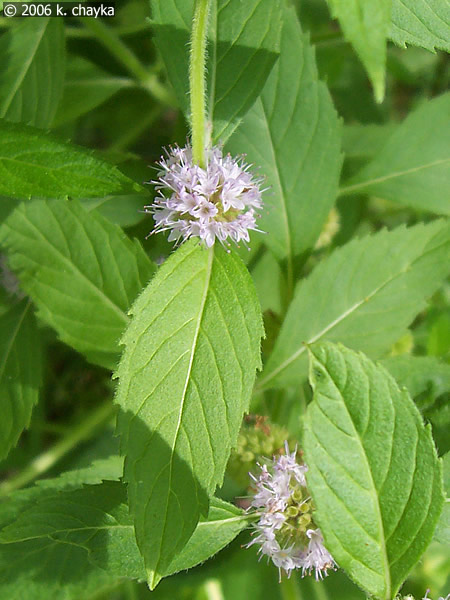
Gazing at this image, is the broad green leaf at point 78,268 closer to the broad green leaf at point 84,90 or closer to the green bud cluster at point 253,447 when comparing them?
the green bud cluster at point 253,447

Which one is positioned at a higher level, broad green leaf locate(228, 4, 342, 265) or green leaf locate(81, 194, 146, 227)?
broad green leaf locate(228, 4, 342, 265)

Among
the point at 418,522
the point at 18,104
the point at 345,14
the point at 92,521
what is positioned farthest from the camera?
the point at 18,104

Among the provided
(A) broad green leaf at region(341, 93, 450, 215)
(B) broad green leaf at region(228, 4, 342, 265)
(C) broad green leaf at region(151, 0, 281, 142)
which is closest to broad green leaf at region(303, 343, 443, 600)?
(C) broad green leaf at region(151, 0, 281, 142)

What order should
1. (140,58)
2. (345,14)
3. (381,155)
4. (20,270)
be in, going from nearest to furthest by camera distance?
(345,14)
(20,270)
(381,155)
(140,58)

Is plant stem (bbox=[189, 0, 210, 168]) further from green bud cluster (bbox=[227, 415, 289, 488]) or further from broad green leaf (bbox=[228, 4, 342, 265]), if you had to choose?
green bud cluster (bbox=[227, 415, 289, 488])

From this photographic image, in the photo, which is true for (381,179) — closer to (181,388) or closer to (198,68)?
(198,68)

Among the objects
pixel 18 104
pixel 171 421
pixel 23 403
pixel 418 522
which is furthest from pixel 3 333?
pixel 418 522

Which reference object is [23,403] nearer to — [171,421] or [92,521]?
[92,521]
